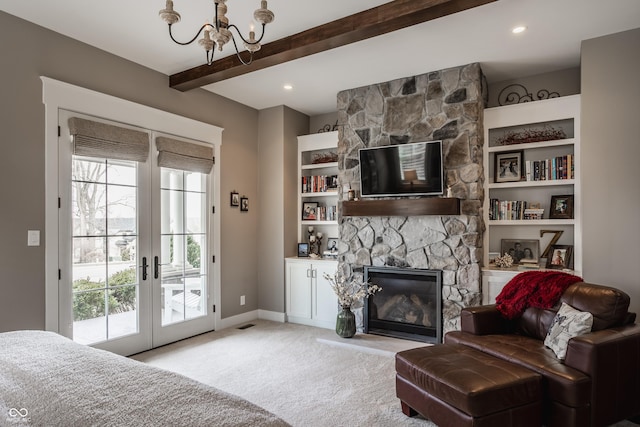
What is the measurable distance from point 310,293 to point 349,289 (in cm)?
67

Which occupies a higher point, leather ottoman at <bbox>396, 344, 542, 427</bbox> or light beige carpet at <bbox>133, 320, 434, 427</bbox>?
leather ottoman at <bbox>396, 344, 542, 427</bbox>

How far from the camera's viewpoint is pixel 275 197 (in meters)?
5.25

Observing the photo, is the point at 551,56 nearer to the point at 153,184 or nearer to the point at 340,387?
the point at 340,387

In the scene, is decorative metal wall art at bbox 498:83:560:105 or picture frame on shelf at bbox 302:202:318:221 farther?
picture frame on shelf at bbox 302:202:318:221

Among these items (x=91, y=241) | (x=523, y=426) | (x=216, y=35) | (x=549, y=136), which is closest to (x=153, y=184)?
(x=91, y=241)

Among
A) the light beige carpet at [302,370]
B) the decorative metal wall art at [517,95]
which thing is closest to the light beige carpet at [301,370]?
the light beige carpet at [302,370]

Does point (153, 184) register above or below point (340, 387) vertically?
above

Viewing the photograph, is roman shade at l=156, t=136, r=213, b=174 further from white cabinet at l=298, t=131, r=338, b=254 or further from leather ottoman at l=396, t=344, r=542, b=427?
leather ottoman at l=396, t=344, r=542, b=427

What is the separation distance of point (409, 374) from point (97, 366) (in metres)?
1.87

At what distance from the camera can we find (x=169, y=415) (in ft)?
3.94

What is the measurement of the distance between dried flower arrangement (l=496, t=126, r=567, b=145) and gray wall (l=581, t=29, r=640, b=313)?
1.58 ft

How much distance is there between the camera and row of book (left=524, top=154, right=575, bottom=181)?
377cm

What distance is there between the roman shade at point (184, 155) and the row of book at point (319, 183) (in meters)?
1.38

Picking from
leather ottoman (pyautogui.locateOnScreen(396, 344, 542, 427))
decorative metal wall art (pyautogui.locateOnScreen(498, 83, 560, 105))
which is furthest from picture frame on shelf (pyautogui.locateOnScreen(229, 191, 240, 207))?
decorative metal wall art (pyautogui.locateOnScreen(498, 83, 560, 105))
